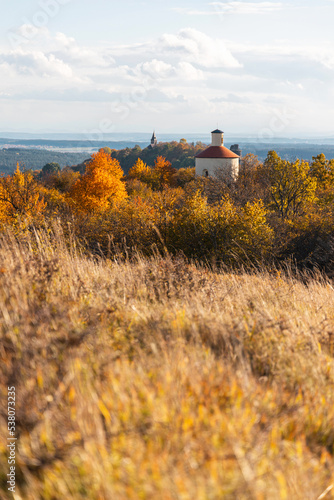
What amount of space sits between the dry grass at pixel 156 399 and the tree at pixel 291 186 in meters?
33.6

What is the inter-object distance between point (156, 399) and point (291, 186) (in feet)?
123

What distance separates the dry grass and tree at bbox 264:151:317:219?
1323 inches

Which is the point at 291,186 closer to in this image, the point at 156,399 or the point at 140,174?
the point at 140,174

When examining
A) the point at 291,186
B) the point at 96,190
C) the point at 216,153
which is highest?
the point at 216,153

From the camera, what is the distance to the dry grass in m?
2.20

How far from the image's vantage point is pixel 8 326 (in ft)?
11.3

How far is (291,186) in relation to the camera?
3747 cm

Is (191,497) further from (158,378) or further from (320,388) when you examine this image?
(320,388)

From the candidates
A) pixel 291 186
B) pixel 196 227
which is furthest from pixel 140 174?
pixel 196 227

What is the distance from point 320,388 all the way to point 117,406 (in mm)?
1949

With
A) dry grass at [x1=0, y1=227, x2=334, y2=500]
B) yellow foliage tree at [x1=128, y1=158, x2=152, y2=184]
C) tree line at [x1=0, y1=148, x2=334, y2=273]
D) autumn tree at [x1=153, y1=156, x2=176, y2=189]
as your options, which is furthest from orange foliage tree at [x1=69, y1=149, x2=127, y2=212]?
dry grass at [x1=0, y1=227, x2=334, y2=500]

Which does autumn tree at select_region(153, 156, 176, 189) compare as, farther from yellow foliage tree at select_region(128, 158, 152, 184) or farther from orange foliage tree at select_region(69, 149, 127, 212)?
orange foliage tree at select_region(69, 149, 127, 212)

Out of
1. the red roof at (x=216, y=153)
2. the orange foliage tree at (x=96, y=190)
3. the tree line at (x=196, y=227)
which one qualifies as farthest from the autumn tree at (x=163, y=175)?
the tree line at (x=196, y=227)

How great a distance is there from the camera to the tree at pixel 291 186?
36938 mm
